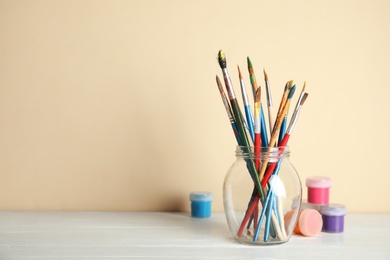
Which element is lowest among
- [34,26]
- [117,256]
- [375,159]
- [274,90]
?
[117,256]

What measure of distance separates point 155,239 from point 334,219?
0.32 meters

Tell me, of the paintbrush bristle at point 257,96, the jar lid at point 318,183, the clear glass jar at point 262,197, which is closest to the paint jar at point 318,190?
the jar lid at point 318,183

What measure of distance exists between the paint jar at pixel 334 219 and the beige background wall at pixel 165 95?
204 mm

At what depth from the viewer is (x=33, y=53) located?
1.31 meters

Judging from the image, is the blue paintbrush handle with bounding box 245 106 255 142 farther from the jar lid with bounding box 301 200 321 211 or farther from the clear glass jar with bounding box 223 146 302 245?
the jar lid with bounding box 301 200 321 211

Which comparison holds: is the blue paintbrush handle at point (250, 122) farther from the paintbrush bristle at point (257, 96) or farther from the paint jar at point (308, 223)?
the paint jar at point (308, 223)

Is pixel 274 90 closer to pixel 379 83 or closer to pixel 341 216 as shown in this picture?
pixel 379 83

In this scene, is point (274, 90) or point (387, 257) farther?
point (274, 90)

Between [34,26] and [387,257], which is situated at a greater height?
[34,26]

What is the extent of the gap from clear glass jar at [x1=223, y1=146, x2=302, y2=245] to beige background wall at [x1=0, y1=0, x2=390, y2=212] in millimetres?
268

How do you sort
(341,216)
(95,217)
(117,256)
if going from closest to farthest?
1. (117,256)
2. (341,216)
3. (95,217)

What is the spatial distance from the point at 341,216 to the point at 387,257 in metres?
0.18

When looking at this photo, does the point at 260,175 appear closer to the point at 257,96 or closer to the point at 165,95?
the point at 257,96

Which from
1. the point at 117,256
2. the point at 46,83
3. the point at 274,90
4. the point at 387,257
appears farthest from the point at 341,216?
the point at 46,83
